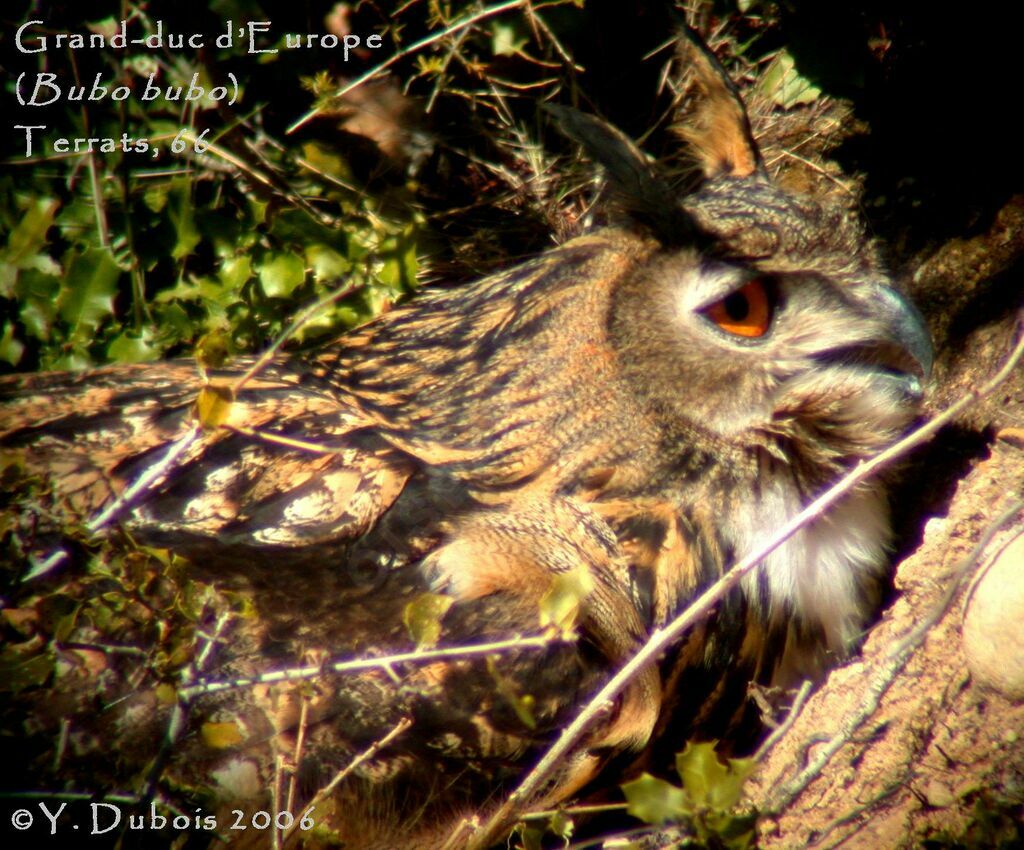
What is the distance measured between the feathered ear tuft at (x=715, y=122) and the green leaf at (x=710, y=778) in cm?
170

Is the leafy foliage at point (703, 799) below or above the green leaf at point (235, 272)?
below

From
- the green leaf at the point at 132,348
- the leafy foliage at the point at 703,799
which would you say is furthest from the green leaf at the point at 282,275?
the leafy foliage at the point at 703,799

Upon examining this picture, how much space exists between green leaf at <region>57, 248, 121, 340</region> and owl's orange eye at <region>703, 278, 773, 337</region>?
6.77 feet

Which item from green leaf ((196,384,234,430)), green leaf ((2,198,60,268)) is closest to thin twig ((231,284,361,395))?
green leaf ((196,384,234,430))

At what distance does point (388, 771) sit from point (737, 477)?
1.08 m

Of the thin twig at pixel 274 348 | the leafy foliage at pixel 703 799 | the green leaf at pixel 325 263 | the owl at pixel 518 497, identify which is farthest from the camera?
the green leaf at pixel 325 263

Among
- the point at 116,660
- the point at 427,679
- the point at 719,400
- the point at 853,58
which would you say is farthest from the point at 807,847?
the point at 853,58

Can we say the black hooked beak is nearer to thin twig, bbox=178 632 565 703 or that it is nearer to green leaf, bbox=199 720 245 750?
thin twig, bbox=178 632 565 703

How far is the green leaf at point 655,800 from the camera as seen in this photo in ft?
5.01

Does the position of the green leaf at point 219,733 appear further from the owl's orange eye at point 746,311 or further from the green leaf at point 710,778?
the owl's orange eye at point 746,311

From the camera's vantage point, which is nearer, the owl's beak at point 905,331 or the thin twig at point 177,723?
the thin twig at point 177,723

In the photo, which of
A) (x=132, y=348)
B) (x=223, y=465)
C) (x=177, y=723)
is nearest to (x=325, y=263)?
(x=132, y=348)

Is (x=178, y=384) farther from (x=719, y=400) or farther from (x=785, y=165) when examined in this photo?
(x=785, y=165)

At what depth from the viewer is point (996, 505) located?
82.2 inches
